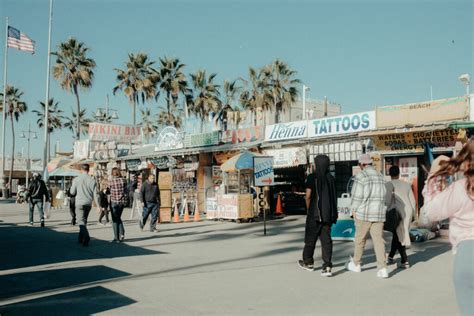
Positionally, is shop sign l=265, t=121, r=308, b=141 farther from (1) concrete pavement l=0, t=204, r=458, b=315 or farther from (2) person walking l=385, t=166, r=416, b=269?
(2) person walking l=385, t=166, r=416, b=269

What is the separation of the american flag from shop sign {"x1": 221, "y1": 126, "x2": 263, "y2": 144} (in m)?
14.1

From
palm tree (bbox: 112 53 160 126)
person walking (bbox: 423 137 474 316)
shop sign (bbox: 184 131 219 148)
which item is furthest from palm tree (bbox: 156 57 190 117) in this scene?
person walking (bbox: 423 137 474 316)

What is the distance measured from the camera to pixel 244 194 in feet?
55.7

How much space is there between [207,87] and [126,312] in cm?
4278

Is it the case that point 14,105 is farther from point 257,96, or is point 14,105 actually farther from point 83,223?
point 83,223

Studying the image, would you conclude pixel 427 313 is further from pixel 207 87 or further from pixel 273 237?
pixel 207 87

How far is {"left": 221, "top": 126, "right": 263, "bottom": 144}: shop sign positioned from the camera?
63.4 ft

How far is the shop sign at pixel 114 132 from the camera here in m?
31.2

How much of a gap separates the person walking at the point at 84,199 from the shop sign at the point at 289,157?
8.18 m

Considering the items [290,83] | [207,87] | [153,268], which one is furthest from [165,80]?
[153,268]

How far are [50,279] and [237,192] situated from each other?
37.5 feet

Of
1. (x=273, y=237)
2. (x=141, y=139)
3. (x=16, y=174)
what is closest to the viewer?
(x=273, y=237)

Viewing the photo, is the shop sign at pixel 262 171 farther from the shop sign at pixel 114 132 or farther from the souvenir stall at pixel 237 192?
the shop sign at pixel 114 132

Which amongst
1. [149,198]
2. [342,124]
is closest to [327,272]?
[149,198]
